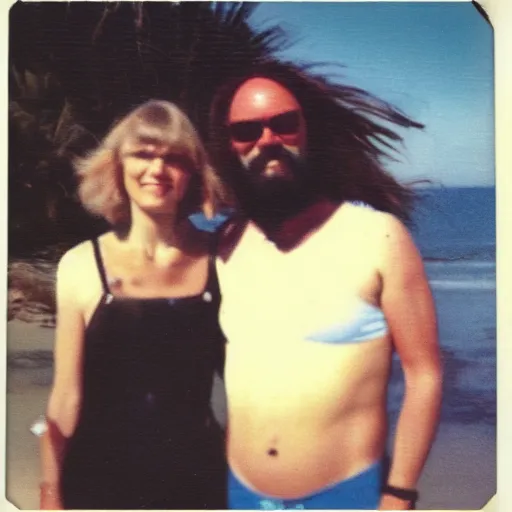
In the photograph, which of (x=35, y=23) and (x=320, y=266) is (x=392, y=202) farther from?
(x=35, y=23)

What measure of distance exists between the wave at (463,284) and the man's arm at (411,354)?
0.05 ft

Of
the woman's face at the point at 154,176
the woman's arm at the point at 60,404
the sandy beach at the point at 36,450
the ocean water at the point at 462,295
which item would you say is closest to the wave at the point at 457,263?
the ocean water at the point at 462,295

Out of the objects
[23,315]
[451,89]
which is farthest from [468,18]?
[23,315]

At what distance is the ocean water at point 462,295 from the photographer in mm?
834

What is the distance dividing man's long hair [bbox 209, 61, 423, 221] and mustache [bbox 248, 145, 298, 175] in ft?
0.07

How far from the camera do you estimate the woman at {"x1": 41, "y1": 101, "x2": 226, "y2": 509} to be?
0.83 m

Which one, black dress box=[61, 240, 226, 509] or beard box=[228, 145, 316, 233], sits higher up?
beard box=[228, 145, 316, 233]

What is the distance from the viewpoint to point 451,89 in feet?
2.80

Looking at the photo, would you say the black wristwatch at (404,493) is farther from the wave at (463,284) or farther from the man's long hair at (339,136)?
the man's long hair at (339,136)

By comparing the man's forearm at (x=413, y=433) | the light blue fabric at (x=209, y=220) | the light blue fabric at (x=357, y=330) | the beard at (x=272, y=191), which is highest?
the beard at (x=272, y=191)

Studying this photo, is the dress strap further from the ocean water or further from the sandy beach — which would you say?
the ocean water

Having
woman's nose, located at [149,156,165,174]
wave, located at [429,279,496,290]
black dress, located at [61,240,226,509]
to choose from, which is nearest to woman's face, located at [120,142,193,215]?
woman's nose, located at [149,156,165,174]

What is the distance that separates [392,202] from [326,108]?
173 mm

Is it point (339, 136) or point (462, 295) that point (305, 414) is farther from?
point (339, 136)
